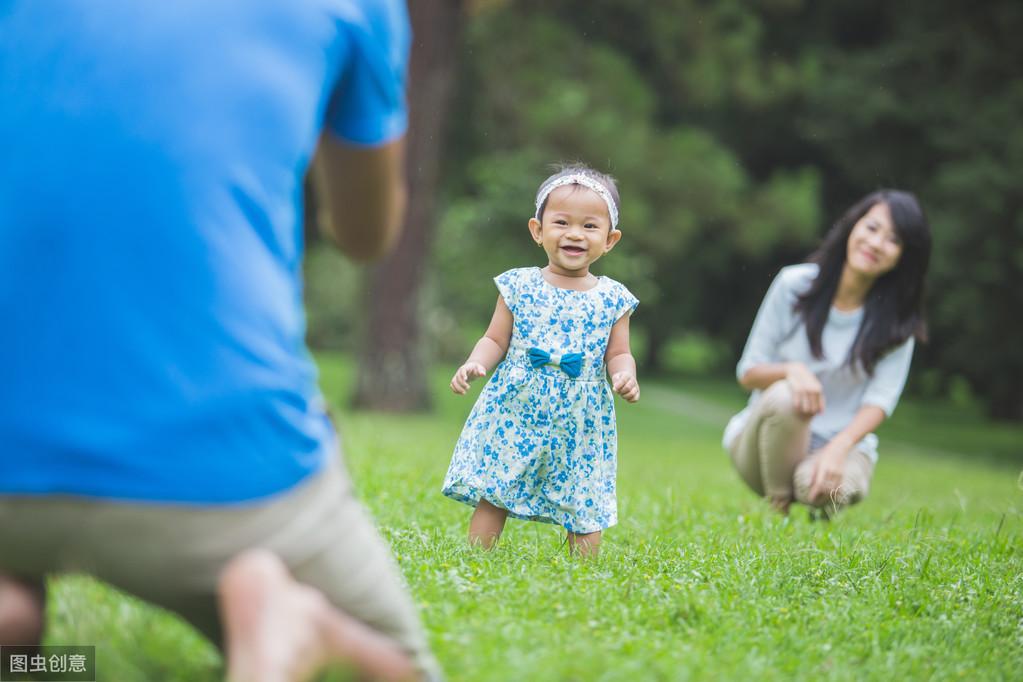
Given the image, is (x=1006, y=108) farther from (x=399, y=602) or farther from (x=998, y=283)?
(x=399, y=602)

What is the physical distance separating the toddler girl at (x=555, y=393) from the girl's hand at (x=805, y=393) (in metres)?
1.77

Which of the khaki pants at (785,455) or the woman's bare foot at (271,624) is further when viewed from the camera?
the khaki pants at (785,455)

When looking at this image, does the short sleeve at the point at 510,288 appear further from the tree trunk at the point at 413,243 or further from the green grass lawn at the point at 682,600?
the tree trunk at the point at 413,243

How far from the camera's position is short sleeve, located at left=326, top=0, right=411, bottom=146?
2.05 metres

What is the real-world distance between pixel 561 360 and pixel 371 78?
6.40ft

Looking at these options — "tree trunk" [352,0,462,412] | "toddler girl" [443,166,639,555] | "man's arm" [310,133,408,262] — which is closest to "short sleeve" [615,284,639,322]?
"toddler girl" [443,166,639,555]

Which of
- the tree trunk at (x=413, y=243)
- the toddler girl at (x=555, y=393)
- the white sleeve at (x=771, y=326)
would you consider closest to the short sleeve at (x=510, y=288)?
the toddler girl at (x=555, y=393)

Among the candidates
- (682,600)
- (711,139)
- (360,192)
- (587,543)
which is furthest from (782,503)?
(711,139)

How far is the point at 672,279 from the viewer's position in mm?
28609

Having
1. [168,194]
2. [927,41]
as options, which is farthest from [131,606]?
[927,41]

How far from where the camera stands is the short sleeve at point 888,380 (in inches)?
224

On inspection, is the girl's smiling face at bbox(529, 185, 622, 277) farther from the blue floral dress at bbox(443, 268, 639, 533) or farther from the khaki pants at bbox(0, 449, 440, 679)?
the khaki pants at bbox(0, 449, 440, 679)

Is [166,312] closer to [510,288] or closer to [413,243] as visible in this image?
[510,288]

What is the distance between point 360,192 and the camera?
2262 millimetres
